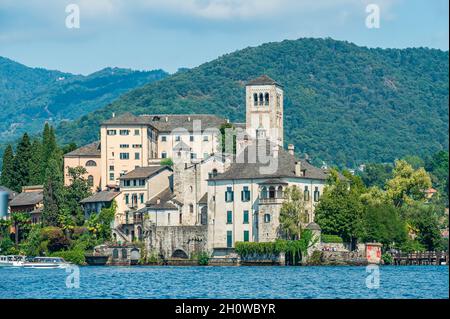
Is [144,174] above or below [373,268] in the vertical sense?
above

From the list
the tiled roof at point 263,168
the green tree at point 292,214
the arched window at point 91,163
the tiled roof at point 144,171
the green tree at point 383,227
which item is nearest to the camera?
the green tree at point 292,214

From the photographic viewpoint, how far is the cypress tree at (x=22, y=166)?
14962 centimetres

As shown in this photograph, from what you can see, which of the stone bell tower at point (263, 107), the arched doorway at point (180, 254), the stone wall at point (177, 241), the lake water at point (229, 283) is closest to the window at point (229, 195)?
the stone wall at point (177, 241)

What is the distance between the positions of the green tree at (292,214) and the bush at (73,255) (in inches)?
815

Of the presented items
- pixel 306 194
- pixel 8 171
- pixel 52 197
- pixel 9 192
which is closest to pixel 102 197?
pixel 52 197

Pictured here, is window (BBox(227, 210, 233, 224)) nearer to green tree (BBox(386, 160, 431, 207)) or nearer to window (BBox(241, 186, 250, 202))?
window (BBox(241, 186, 250, 202))

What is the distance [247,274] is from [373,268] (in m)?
11.3

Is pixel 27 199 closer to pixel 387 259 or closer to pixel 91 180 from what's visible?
pixel 91 180

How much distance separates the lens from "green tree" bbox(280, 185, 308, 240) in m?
111

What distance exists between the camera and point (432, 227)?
118812mm

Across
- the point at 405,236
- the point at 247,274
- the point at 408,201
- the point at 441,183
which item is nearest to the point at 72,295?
the point at 247,274

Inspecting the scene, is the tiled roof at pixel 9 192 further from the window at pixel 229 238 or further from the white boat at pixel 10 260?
the window at pixel 229 238

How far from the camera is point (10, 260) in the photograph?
404 ft

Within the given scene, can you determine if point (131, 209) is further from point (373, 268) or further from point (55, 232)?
point (373, 268)
